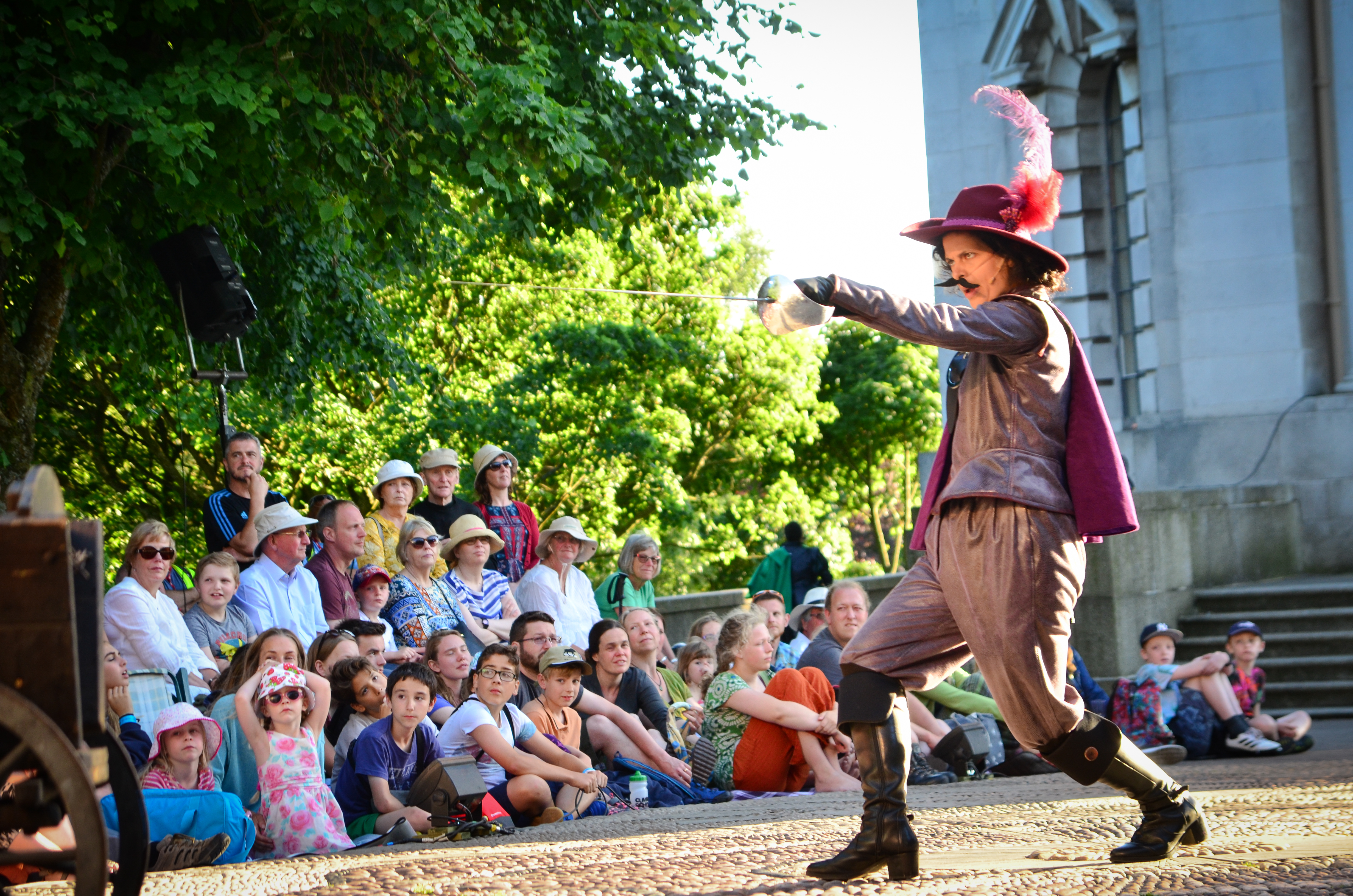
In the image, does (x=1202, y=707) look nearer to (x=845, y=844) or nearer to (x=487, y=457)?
(x=487, y=457)

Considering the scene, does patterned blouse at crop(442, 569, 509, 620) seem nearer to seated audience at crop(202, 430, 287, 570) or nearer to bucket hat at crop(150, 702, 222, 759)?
seated audience at crop(202, 430, 287, 570)

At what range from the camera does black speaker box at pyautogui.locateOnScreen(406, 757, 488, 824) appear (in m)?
6.34

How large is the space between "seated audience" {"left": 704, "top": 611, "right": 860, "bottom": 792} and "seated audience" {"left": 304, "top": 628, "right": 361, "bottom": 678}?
211 centimetres

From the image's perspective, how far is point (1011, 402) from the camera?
4.11m

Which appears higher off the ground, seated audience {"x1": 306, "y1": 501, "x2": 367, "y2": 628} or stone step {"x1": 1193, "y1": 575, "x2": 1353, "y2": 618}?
seated audience {"x1": 306, "y1": 501, "x2": 367, "y2": 628}

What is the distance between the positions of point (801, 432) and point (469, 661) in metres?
23.6

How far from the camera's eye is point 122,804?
3078mm

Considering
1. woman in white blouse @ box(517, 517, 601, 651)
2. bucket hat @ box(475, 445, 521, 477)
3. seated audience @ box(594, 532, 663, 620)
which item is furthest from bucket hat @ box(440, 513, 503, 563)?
seated audience @ box(594, 532, 663, 620)

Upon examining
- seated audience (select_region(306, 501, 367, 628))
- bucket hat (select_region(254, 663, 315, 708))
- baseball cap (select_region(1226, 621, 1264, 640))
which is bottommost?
baseball cap (select_region(1226, 621, 1264, 640))

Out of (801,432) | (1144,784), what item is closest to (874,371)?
(801,432)

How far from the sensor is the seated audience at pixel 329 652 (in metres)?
7.01

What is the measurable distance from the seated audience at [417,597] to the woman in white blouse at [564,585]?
2.63ft

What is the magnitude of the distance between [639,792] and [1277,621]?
6.57 m

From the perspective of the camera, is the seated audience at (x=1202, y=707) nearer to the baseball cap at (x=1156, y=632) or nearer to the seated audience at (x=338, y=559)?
the baseball cap at (x=1156, y=632)
